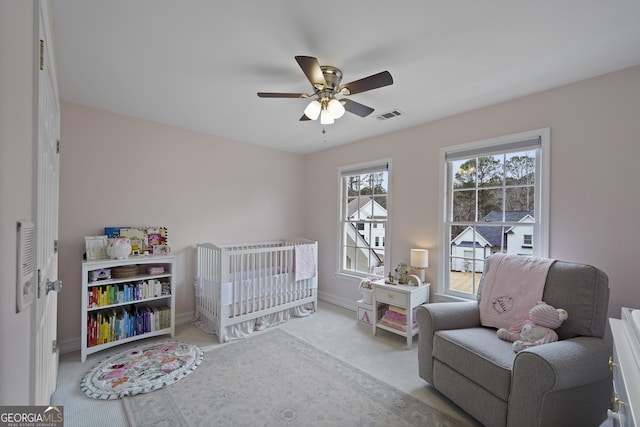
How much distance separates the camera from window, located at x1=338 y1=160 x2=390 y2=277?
144 inches

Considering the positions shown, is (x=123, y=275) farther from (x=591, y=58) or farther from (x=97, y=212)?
(x=591, y=58)

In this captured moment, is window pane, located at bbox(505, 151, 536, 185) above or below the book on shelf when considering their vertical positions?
above

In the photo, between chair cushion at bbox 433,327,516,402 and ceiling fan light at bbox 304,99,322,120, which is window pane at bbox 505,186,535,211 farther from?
ceiling fan light at bbox 304,99,322,120

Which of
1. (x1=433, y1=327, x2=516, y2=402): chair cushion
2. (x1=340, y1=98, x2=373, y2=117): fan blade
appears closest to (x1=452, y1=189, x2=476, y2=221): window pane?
(x1=433, y1=327, x2=516, y2=402): chair cushion

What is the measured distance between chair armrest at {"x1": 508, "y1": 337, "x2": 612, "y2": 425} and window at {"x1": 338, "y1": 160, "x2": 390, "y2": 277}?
2093 millimetres

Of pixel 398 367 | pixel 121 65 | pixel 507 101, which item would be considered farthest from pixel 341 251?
pixel 121 65

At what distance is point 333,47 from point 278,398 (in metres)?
2.45

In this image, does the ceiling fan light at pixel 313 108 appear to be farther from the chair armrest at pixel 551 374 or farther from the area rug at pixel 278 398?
the area rug at pixel 278 398

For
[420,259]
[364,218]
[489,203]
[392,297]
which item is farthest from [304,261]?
[489,203]

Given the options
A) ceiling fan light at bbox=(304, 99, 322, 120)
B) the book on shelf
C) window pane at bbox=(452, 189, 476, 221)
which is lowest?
the book on shelf

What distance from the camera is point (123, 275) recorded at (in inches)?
105

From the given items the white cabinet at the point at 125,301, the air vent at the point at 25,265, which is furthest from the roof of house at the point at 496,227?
the white cabinet at the point at 125,301

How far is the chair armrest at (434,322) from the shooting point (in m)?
2.04

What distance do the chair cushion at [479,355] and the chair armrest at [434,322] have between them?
2.1 inches
